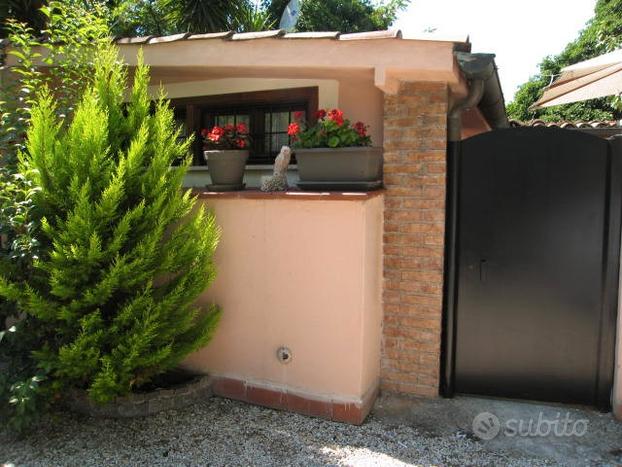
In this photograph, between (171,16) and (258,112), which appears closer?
(258,112)

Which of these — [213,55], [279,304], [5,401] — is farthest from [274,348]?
[213,55]

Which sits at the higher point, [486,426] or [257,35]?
[257,35]

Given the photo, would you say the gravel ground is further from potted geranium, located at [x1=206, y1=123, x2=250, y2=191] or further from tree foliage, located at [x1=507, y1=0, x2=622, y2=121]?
tree foliage, located at [x1=507, y1=0, x2=622, y2=121]

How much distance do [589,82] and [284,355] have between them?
3495 millimetres

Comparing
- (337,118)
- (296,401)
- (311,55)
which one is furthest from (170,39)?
(296,401)

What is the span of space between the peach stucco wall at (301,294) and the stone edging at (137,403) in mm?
426

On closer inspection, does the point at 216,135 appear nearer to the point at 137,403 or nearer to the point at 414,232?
the point at 414,232

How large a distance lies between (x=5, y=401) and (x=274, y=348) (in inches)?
80.6

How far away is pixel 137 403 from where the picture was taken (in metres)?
4.14

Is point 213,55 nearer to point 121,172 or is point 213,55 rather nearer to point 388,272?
point 121,172

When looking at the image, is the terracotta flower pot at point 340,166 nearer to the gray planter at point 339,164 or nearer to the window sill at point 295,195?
the gray planter at point 339,164

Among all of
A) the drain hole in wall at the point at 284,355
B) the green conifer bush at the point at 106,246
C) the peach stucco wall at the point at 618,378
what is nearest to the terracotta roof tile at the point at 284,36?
the green conifer bush at the point at 106,246

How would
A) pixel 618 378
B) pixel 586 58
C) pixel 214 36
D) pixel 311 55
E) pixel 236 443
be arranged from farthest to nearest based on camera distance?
pixel 586 58, pixel 214 36, pixel 311 55, pixel 618 378, pixel 236 443

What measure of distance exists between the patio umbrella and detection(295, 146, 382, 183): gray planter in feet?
5.78
